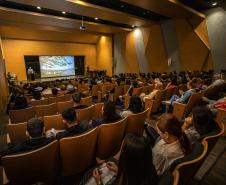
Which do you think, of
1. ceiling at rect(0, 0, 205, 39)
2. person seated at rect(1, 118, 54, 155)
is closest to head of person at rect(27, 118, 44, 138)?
person seated at rect(1, 118, 54, 155)

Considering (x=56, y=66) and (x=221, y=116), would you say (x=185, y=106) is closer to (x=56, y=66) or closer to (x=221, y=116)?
(x=221, y=116)

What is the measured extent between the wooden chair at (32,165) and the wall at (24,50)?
13.9 m

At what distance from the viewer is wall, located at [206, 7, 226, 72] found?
9141 millimetres

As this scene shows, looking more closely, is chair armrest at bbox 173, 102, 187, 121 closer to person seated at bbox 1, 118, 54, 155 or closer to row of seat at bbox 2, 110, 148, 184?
row of seat at bbox 2, 110, 148, 184

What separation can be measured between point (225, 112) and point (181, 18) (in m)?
8.69

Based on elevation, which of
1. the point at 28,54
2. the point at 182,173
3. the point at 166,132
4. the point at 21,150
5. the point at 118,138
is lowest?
the point at 118,138

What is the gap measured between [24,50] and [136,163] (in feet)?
50.2

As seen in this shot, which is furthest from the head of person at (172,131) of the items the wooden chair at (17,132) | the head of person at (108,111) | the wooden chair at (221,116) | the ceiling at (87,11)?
the ceiling at (87,11)

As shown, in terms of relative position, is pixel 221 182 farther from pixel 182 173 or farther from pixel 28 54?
pixel 28 54

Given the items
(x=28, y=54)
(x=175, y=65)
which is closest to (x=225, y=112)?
(x=175, y=65)

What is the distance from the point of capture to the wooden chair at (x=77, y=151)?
196 cm

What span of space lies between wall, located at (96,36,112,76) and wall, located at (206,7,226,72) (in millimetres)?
8819

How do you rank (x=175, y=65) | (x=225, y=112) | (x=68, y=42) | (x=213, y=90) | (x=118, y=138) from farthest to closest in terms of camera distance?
(x=68, y=42) → (x=175, y=65) → (x=213, y=90) → (x=225, y=112) → (x=118, y=138)

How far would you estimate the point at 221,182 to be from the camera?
2348 mm
